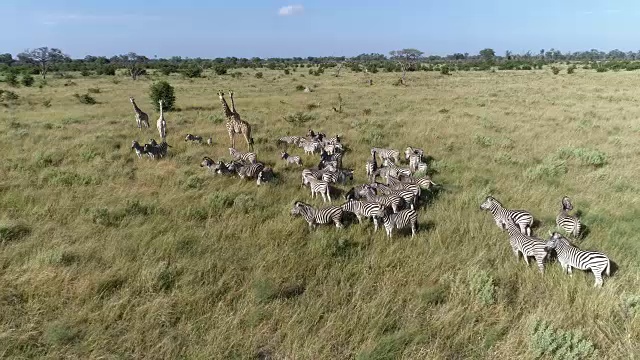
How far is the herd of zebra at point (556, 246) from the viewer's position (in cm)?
614

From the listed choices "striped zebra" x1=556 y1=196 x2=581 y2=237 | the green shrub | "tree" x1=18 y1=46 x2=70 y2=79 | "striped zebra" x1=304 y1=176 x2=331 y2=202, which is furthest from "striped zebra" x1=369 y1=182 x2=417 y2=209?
"tree" x1=18 y1=46 x2=70 y2=79

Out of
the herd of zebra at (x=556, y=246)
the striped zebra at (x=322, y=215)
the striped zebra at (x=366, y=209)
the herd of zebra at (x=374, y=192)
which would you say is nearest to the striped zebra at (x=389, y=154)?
the herd of zebra at (x=374, y=192)

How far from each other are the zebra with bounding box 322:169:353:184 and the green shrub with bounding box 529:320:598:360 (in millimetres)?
6810

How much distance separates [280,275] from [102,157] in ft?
35.6

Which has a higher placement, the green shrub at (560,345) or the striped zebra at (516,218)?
the striped zebra at (516,218)

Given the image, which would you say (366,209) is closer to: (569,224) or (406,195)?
(406,195)

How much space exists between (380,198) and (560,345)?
512 centimetres

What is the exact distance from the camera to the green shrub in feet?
15.5

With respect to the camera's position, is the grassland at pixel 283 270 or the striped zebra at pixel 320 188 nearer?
the grassland at pixel 283 270

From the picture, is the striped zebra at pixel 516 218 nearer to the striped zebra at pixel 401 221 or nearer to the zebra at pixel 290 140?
the striped zebra at pixel 401 221

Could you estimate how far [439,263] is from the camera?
691 centimetres

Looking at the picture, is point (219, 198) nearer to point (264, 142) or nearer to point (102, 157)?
point (102, 157)

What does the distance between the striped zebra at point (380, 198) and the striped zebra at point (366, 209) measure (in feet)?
1.77

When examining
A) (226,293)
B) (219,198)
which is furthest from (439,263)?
(219,198)
